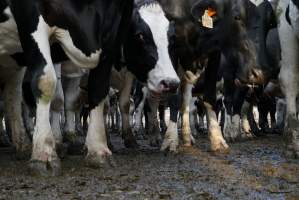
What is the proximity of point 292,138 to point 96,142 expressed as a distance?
233cm

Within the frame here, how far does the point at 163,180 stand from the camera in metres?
5.47

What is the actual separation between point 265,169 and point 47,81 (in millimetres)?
2457

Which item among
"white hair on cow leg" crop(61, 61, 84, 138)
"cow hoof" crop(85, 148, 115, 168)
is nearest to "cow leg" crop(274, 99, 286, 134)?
"white hair on cow leg" crop(61, 61, 84, 138)

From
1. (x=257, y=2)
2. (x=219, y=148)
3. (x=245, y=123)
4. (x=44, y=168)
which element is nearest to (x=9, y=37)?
(x=44, y=168)

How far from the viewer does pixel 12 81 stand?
812 centimetres

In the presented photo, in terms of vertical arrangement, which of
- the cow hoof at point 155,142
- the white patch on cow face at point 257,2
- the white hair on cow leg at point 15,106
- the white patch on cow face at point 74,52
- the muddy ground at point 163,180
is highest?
the white patch on cow face at point 257,2

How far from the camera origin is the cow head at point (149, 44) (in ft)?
22.6

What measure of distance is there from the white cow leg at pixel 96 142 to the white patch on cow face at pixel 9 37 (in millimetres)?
1097

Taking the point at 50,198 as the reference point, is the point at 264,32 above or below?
above

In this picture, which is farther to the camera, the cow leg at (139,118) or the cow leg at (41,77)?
the cow leg at (139,118)

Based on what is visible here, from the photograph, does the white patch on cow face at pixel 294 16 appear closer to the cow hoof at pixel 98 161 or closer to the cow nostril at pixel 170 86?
the cow nostril at pixel 170 86

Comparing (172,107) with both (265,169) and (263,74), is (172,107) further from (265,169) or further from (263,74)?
(265,169)

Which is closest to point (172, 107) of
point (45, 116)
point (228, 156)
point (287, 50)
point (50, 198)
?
point (228, 156)

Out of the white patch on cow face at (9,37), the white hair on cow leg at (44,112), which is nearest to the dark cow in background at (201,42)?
the white patch on cow face at (9,37)
